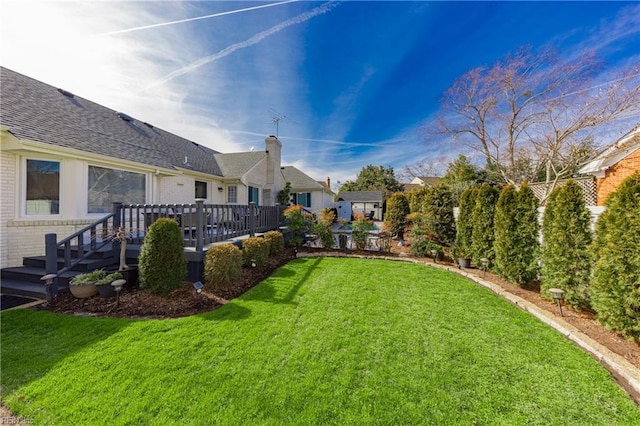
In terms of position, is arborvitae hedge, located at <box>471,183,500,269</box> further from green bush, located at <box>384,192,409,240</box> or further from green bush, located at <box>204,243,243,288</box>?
green bush, located at <box>204,243,243,288</box>

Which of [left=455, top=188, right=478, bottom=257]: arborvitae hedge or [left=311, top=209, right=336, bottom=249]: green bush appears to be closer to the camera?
[left=455, top=188, right=478, bottom=257]: arborvitae hedge

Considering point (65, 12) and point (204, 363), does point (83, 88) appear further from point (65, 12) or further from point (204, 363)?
point (204, 363)

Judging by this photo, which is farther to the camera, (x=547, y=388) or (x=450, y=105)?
(x=450, y=105)

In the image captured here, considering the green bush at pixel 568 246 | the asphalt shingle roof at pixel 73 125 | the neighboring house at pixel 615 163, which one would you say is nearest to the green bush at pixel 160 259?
the asphalt shingle roof at pixel 73 125

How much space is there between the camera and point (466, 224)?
7.50 m

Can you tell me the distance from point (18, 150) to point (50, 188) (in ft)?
3.58

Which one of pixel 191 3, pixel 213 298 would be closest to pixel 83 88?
pixel 191 3

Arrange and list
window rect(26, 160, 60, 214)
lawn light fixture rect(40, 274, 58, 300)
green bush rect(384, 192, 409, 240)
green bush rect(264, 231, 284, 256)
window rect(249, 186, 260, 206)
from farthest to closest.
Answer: window rect(249, 186, 260, 206) → green bush rect(384, 192, 409, 240) → green bush rect(264, 231, 284, 256) → window rect(26, 160, 60, 214) → lawn light fixture rect(40, 274, 58, 300)

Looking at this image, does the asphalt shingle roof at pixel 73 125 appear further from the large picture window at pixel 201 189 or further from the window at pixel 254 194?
the window at pixel 254 194

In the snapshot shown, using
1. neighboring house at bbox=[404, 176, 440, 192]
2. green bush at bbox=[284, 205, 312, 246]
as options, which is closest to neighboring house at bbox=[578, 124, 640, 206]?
green bush at bbox=[284, 205, 312, 246]

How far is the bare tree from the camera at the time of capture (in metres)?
10.2

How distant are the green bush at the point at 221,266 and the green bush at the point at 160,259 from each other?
0.65 meters

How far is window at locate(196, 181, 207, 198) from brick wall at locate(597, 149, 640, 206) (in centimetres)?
1763

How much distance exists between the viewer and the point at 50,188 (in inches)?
251
